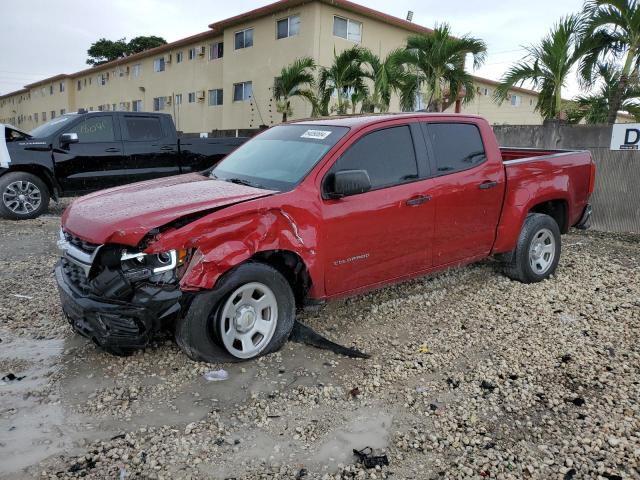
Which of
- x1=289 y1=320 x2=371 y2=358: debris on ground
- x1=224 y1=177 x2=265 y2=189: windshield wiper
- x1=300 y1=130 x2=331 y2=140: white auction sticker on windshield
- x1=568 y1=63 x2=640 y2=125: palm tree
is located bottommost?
x1=289 y1=320 x2=371 y2=358: debris on ground

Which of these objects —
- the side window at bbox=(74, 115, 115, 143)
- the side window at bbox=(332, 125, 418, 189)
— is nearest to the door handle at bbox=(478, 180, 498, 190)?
the side window at bbox=(332, 125, 418, 189)

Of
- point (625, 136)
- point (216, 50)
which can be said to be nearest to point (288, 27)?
point (216, 50)

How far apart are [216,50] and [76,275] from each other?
23987mm

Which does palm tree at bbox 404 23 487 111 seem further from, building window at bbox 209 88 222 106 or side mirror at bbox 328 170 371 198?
building window at bbox 209 88 222 106

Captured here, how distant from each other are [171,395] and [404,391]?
151cm

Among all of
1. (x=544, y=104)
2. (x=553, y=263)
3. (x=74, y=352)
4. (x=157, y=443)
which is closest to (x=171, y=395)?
(x=157, y=443)

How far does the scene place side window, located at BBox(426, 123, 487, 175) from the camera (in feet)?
15.0

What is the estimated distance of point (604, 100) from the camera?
11672 millimetres

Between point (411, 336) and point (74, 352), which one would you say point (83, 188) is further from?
point (411, 336)

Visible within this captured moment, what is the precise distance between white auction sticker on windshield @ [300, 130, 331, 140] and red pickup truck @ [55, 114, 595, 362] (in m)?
0.01

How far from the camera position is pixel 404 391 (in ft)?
11.0

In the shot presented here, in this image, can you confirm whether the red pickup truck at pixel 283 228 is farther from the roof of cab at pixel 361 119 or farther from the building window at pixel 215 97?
the building window at pixel 215 97

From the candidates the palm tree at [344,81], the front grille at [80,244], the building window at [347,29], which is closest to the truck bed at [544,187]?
the front grille at [80,244]

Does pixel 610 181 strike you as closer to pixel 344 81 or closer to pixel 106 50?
pixel 344 81
